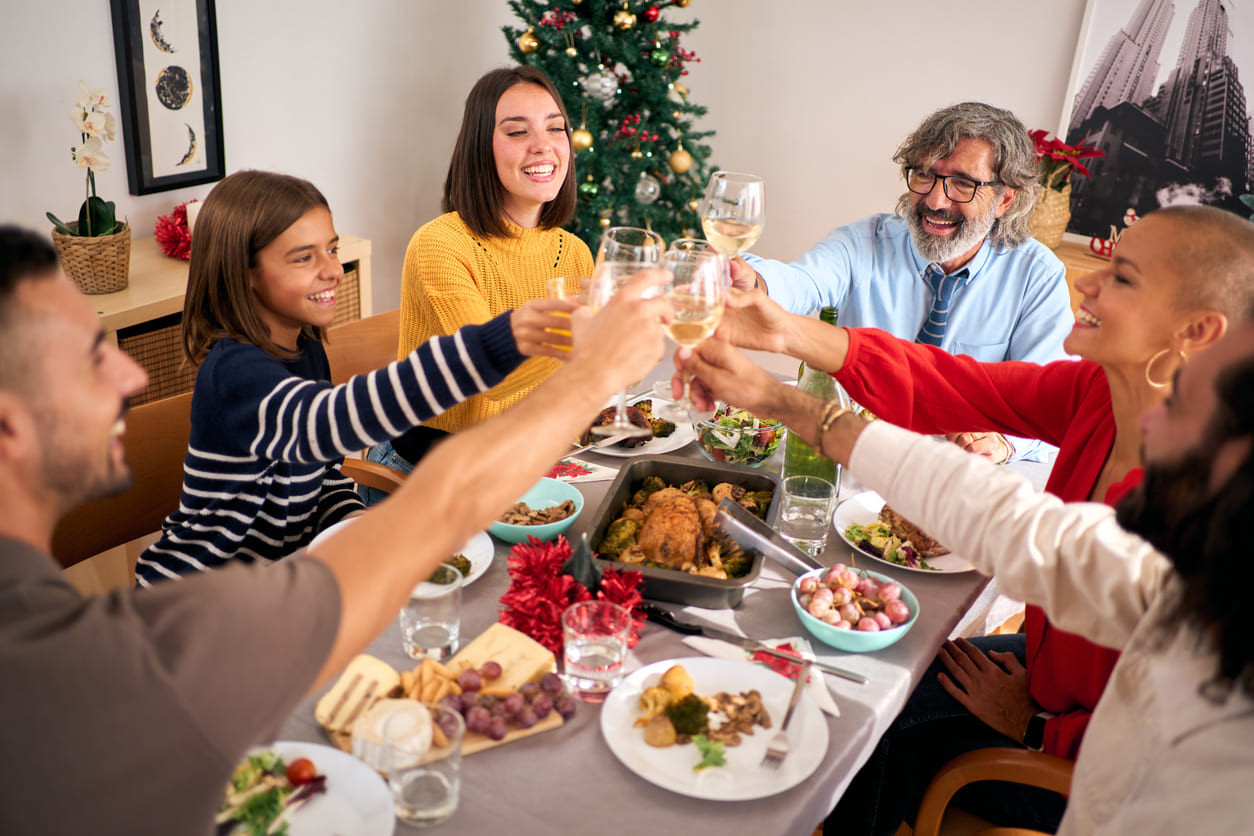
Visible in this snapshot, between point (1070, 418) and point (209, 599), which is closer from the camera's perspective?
point (209, 599)

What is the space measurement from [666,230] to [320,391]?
2.86 metres

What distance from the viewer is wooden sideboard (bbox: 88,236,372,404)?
2.77 metres

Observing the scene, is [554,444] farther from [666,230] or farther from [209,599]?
[666,230]

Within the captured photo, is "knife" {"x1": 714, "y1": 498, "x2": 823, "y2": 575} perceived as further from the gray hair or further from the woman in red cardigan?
the gray hair

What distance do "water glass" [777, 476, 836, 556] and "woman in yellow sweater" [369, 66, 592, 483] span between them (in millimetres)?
855

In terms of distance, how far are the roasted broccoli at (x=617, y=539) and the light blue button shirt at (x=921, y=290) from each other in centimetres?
118

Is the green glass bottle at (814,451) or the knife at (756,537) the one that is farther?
the green glass bottle at (814,451)

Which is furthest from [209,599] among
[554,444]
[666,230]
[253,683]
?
[666,230]

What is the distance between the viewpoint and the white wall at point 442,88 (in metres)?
3.02

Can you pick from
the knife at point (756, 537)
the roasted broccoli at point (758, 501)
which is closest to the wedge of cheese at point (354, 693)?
the knife at point (756, 537)

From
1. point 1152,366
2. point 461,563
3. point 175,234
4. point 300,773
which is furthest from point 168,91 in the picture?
point 1152,366

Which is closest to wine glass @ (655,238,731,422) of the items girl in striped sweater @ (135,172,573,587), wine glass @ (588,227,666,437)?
wine glass @ (588,227,666,437)

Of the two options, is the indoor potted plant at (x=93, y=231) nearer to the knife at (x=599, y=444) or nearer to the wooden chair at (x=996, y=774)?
the knife at (x=599, y=444)

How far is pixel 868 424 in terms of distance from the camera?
1.34 metres
